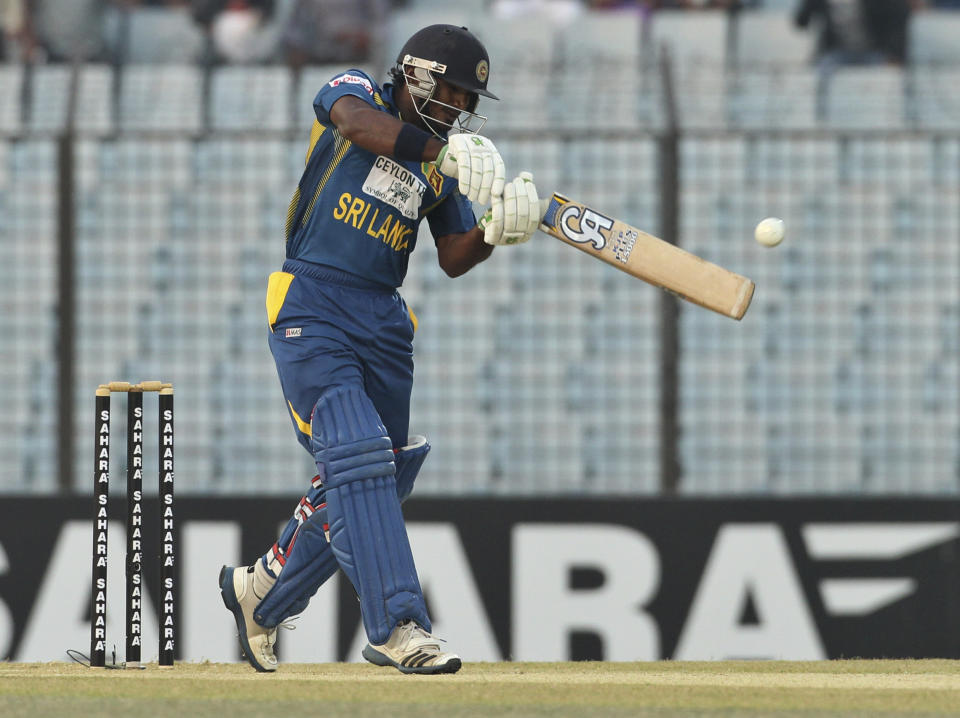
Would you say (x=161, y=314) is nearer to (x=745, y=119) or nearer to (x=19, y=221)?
(x=19, y=221)

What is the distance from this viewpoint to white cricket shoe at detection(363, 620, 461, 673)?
3.52 meters

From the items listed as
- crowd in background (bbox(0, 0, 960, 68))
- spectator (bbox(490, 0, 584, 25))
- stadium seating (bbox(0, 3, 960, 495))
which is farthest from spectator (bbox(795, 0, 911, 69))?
spectator (bbox(490, 0, 584, 25))

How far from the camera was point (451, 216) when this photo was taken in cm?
397

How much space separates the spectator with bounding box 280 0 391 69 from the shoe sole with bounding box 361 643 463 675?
16.3 ft

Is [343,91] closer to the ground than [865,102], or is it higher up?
closer to the ground

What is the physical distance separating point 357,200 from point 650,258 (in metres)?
0.69

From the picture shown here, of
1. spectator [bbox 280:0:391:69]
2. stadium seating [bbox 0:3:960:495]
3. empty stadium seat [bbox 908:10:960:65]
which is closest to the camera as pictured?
stadium seating [bbox 0:3:960:495]

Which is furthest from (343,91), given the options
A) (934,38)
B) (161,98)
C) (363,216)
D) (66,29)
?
(934,38)

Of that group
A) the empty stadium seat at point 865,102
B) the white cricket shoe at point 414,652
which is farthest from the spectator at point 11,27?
the white cricket shoe at point 414,652

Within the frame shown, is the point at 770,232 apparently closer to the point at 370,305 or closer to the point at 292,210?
the point at 370,305

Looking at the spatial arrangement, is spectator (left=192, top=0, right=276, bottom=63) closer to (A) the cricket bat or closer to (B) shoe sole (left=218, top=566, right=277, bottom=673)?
(B) shoe sole (left=218, top=566, right=277, bottom=673)

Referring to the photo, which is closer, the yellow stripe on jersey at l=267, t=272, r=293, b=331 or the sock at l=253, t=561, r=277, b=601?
the yellow stripe on jersey at l=267, t=272, r=293, b=331

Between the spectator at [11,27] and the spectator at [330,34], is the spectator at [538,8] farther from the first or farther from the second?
the spectator at [11,27]

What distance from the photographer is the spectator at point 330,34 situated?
8102 millimetres
